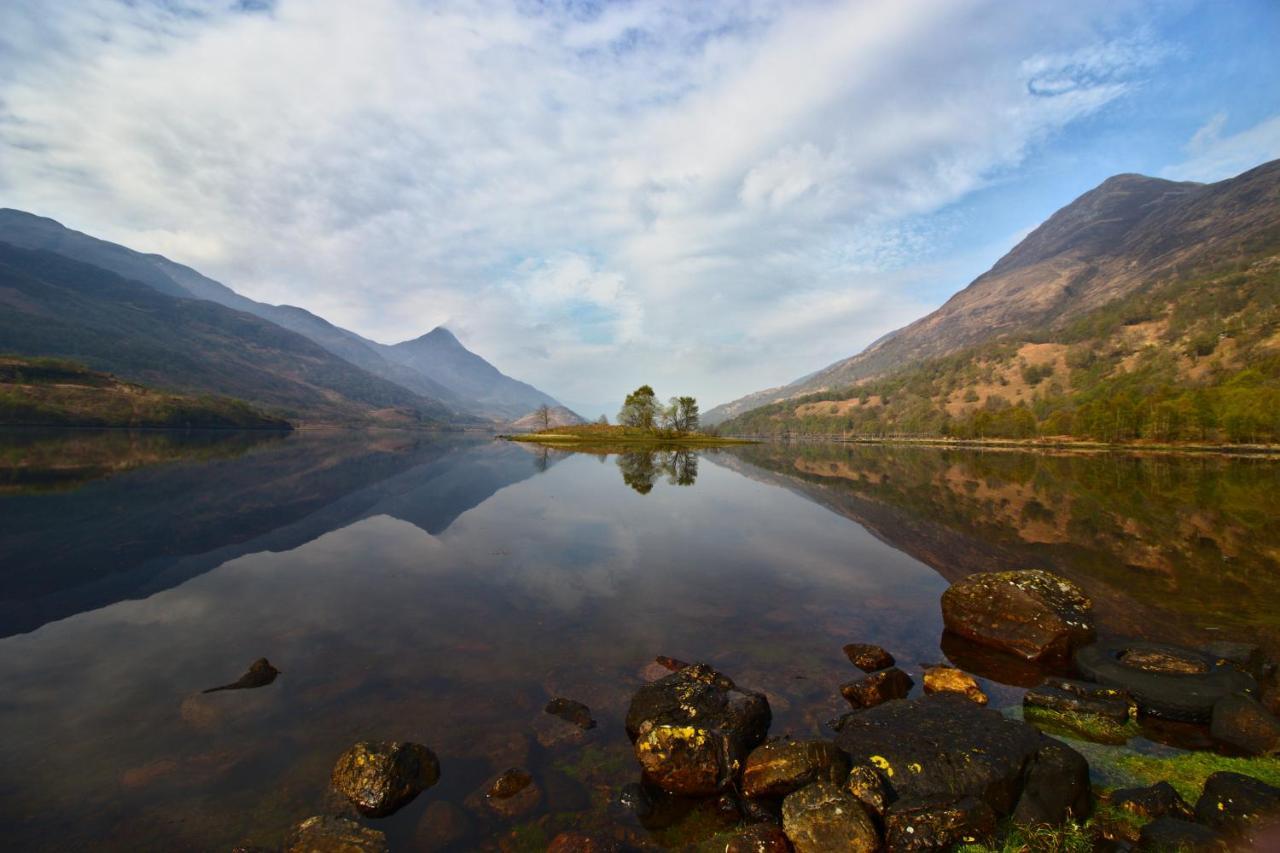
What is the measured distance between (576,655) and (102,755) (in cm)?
1136

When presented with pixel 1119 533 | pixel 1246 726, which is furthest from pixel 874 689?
pixel 1119 533

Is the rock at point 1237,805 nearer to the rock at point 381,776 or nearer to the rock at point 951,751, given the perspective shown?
the rock at point 951,751

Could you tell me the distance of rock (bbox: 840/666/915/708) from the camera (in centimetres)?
1427

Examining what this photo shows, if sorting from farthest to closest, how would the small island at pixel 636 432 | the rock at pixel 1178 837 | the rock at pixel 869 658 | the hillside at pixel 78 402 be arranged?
the small island at pixel 636 432 → the hillside at pixel 78 402 → the rock at pixel 869 658 → the rock at pixel 1178 837

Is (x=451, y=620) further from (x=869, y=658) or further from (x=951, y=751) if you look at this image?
(x=951, y=751)

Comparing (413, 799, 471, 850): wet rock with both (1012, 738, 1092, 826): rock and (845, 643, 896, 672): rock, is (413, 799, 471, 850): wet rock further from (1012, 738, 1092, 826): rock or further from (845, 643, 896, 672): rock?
(845, 643, 896, 672): rock

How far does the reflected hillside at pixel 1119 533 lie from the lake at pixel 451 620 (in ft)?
0.95

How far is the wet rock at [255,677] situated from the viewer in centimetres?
1414

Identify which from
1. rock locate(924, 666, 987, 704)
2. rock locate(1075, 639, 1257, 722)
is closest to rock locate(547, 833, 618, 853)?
rock locate(924, 666, 987, 704)

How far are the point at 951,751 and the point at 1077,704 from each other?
639 centimetres

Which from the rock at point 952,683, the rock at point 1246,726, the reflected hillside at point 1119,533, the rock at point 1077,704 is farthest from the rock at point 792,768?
the reflected hillside at point 1119,533

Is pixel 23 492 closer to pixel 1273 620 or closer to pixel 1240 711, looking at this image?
pixel 1240 711

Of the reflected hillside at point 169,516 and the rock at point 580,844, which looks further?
the reflected hillside at point 169,516

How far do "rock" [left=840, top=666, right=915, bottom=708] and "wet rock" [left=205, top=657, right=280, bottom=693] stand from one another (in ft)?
55.5
